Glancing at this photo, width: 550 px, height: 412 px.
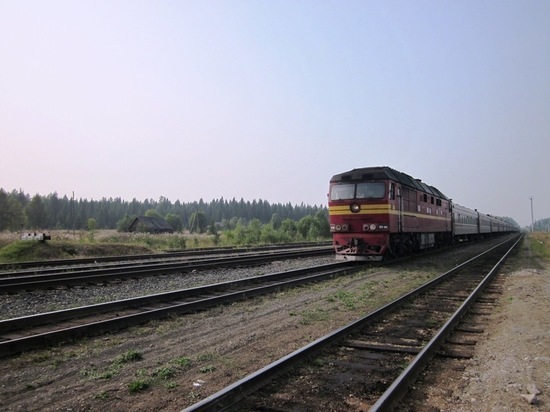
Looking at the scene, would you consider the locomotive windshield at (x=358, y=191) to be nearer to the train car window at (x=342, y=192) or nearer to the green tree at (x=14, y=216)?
the train car window at (x=342, y=192)

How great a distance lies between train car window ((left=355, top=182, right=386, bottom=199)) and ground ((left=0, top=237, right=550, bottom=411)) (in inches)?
349

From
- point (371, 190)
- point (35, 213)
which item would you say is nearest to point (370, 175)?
point (371, 190)

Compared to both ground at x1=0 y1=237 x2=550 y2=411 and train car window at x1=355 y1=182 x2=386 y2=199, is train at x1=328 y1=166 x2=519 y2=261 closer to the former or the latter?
train car window at x1=355 y1=182 x2=386 y2=199

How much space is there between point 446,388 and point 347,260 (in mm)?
14161

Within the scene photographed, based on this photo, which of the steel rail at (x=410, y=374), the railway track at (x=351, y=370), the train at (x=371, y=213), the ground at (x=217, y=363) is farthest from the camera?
the train at (x=371, y=213)

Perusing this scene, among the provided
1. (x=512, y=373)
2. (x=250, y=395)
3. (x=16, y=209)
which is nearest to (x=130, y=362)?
(x=250, y=395)

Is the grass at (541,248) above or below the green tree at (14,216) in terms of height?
below

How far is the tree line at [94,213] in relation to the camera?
78812mm

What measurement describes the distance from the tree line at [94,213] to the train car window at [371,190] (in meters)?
37.0

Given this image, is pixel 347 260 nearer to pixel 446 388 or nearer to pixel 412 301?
pixel 412 301

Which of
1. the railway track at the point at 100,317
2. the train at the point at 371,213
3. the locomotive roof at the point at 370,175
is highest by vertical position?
the locomotive roof at the point at 370,175

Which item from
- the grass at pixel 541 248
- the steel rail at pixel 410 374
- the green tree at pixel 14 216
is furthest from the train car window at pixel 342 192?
the green tree at pixel 14 216

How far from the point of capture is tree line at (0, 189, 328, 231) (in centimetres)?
7881

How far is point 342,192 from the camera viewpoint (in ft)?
62.5
